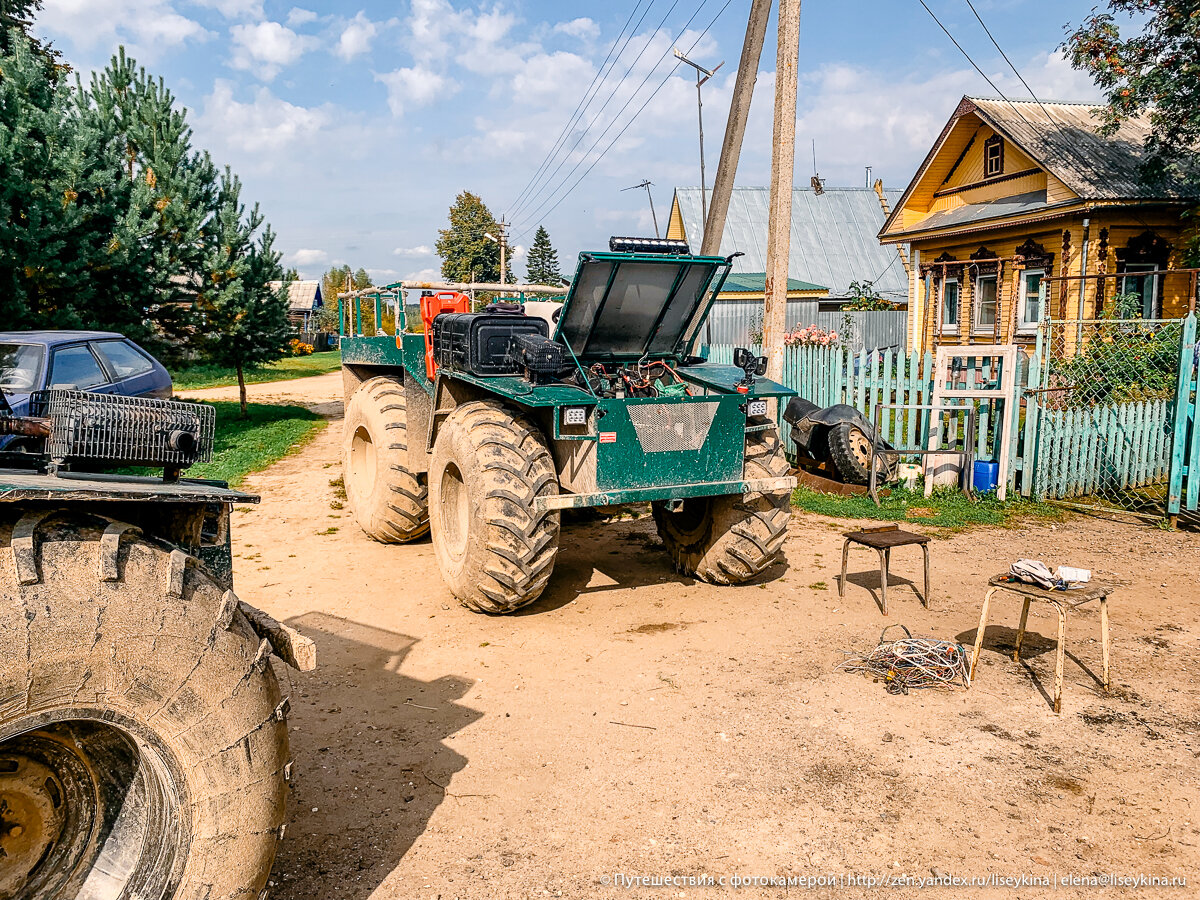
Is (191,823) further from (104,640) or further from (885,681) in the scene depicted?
(885,681)

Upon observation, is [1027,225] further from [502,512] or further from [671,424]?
[502,512]

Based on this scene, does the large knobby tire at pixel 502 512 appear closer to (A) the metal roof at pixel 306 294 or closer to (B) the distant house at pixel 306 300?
(B) the distant house at pixel 306 300

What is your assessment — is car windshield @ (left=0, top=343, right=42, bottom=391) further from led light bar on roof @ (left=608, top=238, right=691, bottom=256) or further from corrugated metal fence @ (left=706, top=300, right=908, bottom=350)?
corrugated metal fence @ (left=706, top=300, right=908, bottom=350)

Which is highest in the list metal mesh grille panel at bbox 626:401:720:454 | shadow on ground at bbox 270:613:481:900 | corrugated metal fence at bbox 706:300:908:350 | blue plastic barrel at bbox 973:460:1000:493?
corrugated metal fence at bbox 706:300:908:350

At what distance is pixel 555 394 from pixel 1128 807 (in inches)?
149

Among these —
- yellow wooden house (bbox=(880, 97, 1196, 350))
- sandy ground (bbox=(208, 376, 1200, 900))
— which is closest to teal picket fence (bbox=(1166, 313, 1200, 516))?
sandy ground (bbox=(208, 376, 1200, 900))

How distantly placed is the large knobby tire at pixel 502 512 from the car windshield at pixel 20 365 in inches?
209

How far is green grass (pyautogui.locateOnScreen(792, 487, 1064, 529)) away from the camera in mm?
9031

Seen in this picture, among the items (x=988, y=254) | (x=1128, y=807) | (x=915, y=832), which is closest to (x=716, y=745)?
(x=915, y=832)

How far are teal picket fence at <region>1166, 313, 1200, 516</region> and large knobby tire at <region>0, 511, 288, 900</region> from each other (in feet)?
29.5

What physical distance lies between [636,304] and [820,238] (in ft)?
84.8

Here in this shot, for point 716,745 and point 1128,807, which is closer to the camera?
point 1128,807

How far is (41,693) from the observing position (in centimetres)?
204

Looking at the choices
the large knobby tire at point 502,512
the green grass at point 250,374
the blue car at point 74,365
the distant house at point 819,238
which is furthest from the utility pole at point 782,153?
the distant house at point 819,238
